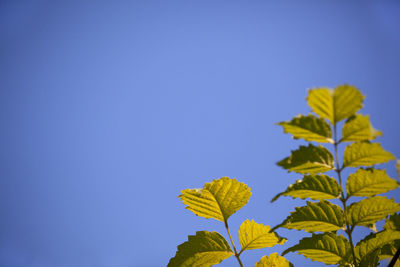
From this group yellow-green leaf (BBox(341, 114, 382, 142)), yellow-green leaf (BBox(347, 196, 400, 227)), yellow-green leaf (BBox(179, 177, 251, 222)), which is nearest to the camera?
yellow-green leaf (BBox(341, 114, 382, 142))

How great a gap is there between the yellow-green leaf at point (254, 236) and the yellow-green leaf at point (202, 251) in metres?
0.14

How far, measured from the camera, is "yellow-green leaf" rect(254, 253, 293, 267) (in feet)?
4.20

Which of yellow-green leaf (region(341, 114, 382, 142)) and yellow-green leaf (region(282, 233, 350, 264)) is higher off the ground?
yellow-green leaf (region(341, 114, 382, 142))

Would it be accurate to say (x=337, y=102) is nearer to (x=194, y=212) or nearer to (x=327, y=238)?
(x=327, y=238)

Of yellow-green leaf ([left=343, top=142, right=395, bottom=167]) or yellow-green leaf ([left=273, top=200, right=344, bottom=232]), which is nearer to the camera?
yellow-green leaf ([left=343, top=142, right=395, bottom=167])

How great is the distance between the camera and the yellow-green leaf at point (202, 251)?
1.27 metres

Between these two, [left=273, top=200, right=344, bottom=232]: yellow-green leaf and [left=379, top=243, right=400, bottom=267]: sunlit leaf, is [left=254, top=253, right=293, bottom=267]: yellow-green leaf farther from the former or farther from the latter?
[left=379, top=243, right=400, bottom=267]: sunlit leaf

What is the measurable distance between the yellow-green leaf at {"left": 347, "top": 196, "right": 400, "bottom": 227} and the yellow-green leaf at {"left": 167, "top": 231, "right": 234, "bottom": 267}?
2.07 ft

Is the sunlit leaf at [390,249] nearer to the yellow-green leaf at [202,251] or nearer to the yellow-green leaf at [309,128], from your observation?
the yellow-green leaf at [309,128]

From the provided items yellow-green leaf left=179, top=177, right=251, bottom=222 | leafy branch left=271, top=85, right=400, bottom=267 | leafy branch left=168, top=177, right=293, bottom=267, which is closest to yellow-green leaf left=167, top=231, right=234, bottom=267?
leafy branch left=168, top=177, right=293, bottom=267

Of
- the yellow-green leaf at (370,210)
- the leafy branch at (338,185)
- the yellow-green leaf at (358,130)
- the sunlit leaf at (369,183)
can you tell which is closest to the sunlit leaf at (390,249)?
the leafy branch at (338,185)

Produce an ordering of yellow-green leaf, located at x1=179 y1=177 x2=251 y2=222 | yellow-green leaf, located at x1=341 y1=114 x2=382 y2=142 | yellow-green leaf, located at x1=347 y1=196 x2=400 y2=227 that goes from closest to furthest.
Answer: yellow-green leaf, located at x1=341 y1=114 x2=382 y2=142
yellow-green leaf, located at x1=347 y1=196 x2=400 y2=227
yellow-green leaf, located at x1=179 y1=177 x2=251 y2=222

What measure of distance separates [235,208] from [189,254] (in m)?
0.33

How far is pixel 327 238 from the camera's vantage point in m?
1.25
